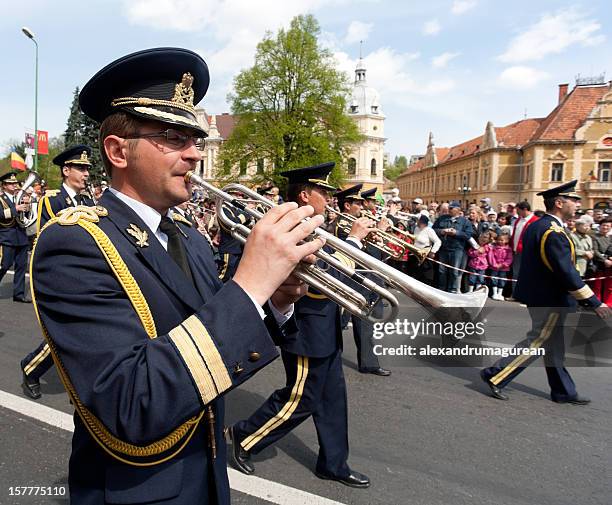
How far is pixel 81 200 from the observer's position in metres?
5.95

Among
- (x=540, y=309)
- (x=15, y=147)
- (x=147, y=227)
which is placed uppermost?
(x=15, y=147)

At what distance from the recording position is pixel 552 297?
5109 millimetres

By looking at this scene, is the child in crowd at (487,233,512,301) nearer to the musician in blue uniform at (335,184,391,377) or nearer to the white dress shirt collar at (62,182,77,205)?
the musician in blue uniform at (335,184,391,377)

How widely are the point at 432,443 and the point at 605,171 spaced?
52.8 m

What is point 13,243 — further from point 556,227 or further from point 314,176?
point 556,227

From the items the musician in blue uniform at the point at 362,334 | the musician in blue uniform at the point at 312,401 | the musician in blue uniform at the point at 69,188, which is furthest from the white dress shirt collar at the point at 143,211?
the musician in blue uniform at the point at 69,188

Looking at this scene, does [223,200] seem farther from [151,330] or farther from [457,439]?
[457,439]

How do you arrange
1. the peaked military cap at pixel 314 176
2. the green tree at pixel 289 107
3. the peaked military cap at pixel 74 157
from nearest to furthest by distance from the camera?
the peaked military cap at pixel 314 176 → the peaked military cap at pixel 74 157 → the green tree at pixel 289 107

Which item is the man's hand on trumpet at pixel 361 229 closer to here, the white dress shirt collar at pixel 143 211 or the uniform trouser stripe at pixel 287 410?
the uniform trouser stripe at pixel 287 410

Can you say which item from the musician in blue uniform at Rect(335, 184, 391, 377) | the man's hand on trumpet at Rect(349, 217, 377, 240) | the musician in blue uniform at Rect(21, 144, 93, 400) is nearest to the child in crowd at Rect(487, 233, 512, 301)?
the musician in blue uniform at Rect(335, 184, 391, 377)

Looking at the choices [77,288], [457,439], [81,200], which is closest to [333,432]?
[457,439]

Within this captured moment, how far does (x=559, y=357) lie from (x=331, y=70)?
33.6 m

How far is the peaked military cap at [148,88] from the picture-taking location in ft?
5.07

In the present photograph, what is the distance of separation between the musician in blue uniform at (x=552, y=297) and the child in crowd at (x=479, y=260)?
554cm
